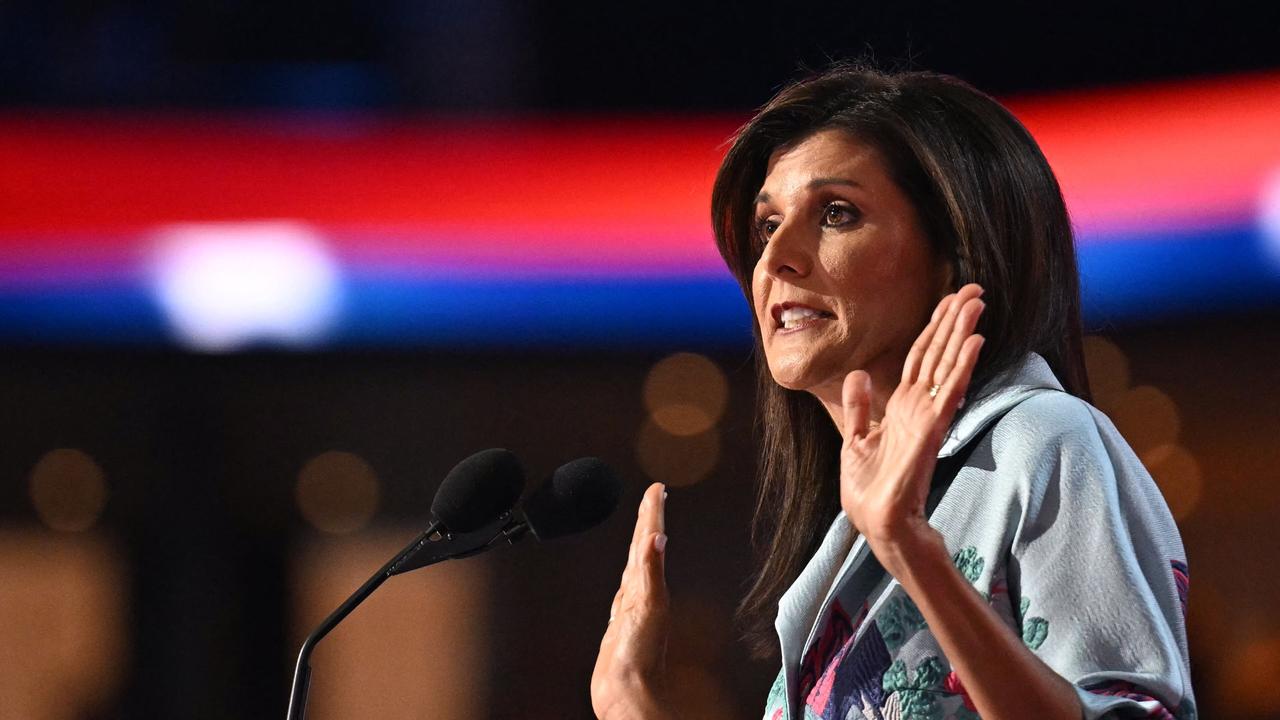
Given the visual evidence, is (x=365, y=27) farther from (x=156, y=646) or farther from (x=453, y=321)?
(x=156, y=646)

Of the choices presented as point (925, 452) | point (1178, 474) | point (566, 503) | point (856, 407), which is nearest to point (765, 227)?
point (566, 503)

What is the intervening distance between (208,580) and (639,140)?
5.39 ft

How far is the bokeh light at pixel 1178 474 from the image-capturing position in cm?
324

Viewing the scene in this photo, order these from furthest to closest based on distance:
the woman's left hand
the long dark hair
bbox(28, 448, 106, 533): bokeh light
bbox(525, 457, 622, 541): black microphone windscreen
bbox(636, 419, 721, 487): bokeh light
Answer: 1. bbox(636, 419, 721, 487): bokeh light
2. bbox(28, 448, 106, 533): bokeh light
3. bbox(525, 457, 622, 541): black microphone windscreen
4. the long dark hair
5. the woman's left hand

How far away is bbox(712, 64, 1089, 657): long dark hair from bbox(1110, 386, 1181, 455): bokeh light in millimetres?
1834

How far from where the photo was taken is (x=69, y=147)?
3.35m

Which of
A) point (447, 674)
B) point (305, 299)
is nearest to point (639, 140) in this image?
point (305, 299)

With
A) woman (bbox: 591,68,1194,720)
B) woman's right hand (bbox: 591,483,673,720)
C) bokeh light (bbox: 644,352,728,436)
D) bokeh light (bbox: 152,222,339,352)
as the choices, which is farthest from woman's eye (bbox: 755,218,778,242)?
bokeh light (bbox: 152,222,339,352)

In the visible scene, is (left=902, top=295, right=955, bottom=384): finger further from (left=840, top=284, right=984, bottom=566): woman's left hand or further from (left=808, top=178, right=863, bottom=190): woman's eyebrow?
(left=808, top=178, right=863, bottom=190): woman's eyebrow

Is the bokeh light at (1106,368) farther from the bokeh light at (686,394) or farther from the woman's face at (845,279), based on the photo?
the woman's face at (845,279)

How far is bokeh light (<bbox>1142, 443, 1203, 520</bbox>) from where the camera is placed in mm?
3238

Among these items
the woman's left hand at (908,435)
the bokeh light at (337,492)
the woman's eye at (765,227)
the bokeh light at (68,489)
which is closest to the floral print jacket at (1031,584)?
the woman's left hand at (908,435)

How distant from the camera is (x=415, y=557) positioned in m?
1.39

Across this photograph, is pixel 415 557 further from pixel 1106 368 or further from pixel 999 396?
pixel 1106 368
